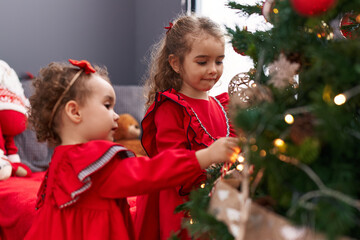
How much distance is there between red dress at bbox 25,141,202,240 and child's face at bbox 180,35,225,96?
40cm

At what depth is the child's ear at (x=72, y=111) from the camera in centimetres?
112

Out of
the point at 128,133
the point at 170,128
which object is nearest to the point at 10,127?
the point at 128,133

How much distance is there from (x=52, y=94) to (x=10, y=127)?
43.3 inches

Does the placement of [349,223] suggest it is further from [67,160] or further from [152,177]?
[67,160]

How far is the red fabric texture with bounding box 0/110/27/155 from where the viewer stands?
2.07 meters

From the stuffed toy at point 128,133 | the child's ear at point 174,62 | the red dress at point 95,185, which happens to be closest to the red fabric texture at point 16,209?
the red dress at point 95,185

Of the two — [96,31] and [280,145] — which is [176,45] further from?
[96,31]

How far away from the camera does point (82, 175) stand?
3.34 feet

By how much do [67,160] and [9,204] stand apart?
0.71 m

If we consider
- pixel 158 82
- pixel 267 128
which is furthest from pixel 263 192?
pixel 158 82

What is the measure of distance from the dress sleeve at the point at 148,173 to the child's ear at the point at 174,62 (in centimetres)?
49

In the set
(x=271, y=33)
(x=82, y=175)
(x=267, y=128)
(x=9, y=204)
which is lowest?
(x=9, y=204)

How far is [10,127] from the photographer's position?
210 centimetres

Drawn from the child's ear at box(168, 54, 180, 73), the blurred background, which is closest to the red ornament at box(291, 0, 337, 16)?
the child's ear at box(168, 54, 180, 73)
